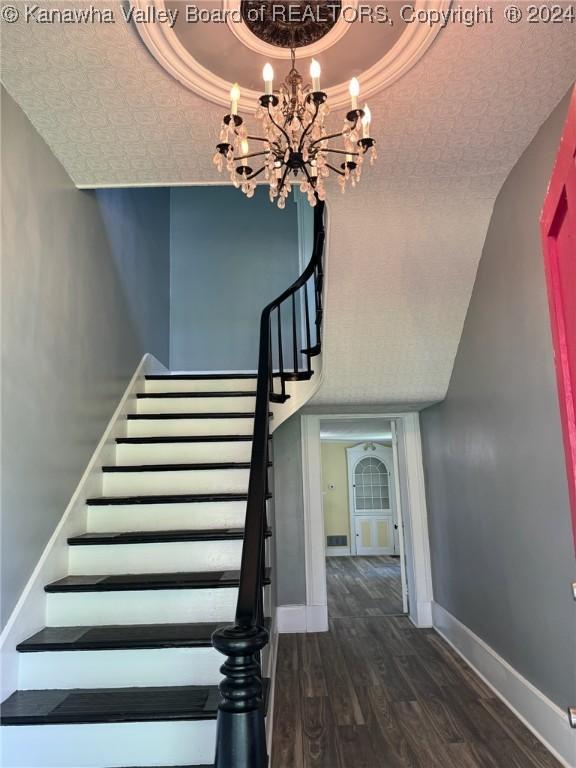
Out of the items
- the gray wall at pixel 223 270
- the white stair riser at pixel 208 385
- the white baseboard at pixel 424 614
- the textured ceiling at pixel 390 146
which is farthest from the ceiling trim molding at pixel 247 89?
the white baseboard at pixel 424 614

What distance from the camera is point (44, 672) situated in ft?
6.09

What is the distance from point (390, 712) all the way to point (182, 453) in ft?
6.41

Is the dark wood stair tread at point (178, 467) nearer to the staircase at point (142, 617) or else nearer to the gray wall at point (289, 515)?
the staircase at point (142, 617)

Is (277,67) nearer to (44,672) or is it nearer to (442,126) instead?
(442,126)

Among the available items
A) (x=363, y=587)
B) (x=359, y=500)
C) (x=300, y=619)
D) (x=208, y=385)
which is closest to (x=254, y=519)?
(x=208, y=385)

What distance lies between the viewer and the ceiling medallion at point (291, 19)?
1.63 meters

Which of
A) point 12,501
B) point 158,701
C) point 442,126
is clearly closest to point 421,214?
point 442,126

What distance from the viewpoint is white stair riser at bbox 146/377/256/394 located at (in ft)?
13.2

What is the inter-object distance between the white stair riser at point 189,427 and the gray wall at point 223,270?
2013mm

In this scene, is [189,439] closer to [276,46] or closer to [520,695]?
[276,46]

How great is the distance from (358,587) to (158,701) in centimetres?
540

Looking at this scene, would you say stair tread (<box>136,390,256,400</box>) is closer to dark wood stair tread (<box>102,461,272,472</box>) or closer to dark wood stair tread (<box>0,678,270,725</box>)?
dark wood stair tread (<box>102,461,272,472</box>)

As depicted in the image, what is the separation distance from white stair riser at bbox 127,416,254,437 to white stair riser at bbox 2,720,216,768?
1.89 metres

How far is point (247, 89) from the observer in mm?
1860
